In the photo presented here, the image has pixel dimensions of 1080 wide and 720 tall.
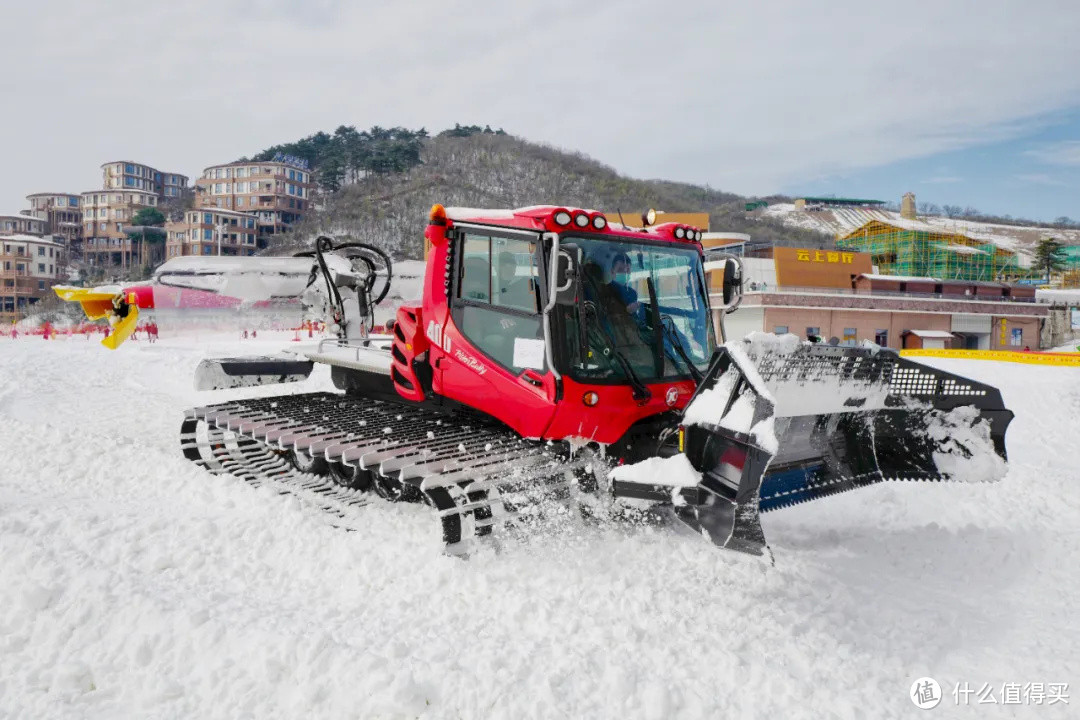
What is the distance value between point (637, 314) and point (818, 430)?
1.54 metres

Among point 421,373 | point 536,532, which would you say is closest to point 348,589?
point 536,532

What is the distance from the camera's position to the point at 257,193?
A: 8838cm

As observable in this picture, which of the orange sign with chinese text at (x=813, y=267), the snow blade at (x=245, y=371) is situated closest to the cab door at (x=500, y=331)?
the snow blade at (x=245, y=371)

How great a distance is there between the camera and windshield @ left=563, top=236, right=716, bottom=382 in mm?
5086

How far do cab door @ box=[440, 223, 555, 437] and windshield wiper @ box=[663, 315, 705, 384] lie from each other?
113 cm

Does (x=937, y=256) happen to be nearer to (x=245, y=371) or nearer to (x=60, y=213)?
(x=245, y=371)

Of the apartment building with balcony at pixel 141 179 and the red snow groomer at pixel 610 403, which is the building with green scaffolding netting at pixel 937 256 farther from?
the apartment building with balcony at pixel 141 179

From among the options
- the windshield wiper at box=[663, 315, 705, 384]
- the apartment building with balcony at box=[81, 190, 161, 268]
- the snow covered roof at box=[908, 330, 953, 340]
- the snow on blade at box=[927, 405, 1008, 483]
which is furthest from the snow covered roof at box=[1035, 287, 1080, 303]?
the apartment building with balcony at box=[81, 190, 161, 268]

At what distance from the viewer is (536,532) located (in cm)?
497

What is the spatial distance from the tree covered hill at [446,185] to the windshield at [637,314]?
66.8 metres

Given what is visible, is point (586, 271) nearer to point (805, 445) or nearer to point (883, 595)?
point (805, 445)

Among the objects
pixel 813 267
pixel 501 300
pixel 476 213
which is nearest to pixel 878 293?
pixel 813 267

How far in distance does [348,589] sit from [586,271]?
2.67 metres

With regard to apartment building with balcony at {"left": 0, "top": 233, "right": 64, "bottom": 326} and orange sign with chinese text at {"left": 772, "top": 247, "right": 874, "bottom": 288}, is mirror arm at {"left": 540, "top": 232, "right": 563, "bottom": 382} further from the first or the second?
apartment building with balcony at {"left": 0, "top": 233, "right": 64, "bottom": 326}
